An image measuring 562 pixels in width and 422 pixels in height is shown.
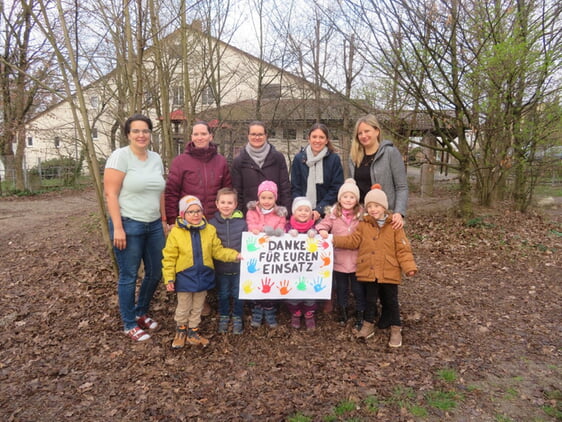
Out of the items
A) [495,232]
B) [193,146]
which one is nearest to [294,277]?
[193,146]

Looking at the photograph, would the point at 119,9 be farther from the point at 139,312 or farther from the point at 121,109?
the point at 139,312

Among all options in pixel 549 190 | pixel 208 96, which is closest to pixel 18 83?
pixel 208 96

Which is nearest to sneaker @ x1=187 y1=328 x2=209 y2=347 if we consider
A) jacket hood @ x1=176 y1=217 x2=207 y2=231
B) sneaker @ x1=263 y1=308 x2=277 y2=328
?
sneaker @ x1=263 y1=308 x2=277 y2=328

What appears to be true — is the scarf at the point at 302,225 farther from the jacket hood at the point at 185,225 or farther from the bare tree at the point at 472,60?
the bare tree at the point at 472,60

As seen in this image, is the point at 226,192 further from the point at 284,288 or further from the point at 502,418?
the point at 502,418

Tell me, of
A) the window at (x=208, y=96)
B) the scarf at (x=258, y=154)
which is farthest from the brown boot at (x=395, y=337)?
the window at (x=208, y=96)

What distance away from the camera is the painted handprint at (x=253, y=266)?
3963mm

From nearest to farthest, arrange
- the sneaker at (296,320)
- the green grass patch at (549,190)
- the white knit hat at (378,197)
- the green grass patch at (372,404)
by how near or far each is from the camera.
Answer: the green grass patch at (372,404), the white knit hat at (378,197), the sneaker at (296,320), the green grass patch at (549,190)

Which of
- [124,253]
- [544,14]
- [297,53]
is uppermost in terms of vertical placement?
[297,53]

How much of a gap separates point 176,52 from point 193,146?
610 centimetres

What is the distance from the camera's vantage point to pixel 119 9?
542 cm

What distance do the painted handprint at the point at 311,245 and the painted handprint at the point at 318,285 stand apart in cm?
31

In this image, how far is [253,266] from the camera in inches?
156

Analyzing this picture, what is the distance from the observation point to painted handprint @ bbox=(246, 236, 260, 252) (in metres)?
3.95
